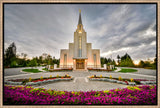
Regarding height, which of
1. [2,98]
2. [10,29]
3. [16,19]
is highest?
[16,19]

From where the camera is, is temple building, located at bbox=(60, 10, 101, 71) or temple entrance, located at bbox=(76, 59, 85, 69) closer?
temple entrance, located at bbox=(76, 59, 85, 69)

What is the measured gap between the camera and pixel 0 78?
2.39m

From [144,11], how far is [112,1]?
202cm

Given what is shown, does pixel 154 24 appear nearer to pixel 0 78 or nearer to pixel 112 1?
pixel 112 1

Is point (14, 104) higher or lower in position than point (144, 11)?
lower

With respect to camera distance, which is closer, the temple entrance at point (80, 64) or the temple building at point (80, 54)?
the temple entrance at point (80, 64)

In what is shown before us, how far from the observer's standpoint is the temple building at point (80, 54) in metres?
20.6

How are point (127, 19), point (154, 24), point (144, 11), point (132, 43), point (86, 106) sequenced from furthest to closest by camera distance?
point (132, 43) < point (127, 19) < point (144, 11) < point (154, 24) < point (86, 106)

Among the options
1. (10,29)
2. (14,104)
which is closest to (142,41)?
(14,104)

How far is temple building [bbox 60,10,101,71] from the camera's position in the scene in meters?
20.6

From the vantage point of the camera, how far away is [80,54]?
22.0 metres

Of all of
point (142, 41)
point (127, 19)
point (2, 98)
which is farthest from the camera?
point (127, 19)

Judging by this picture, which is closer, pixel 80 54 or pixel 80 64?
pixel 80 64

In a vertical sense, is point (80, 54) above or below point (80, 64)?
above
